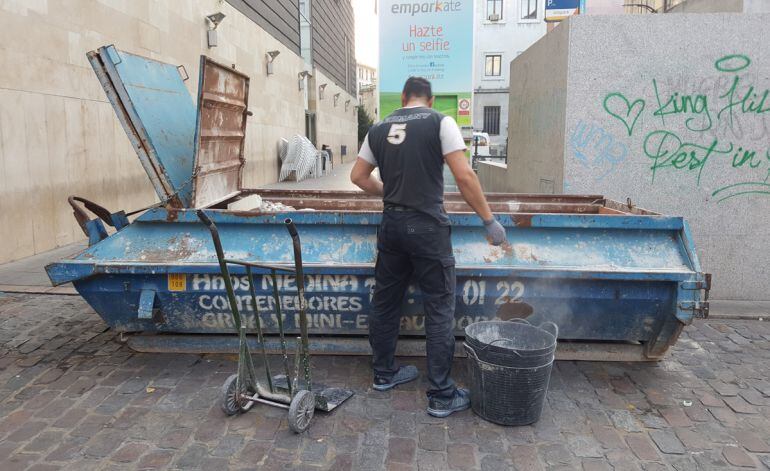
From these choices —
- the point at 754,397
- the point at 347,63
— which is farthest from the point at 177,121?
the point at 347,63

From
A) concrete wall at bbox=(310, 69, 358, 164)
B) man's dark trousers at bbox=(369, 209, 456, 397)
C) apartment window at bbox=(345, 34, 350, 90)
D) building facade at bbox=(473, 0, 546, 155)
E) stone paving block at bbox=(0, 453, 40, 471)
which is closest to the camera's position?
stone paving block at bbox=(0, 453, 40, 471)

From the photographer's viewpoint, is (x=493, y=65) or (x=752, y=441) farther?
(x=493, y=65)

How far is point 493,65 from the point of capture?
123ft

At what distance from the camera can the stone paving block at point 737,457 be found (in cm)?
302

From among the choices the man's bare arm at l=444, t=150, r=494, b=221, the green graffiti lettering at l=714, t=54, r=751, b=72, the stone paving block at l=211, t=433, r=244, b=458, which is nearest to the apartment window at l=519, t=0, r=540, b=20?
the green graffiti lettering at l=714, t=54, r=751, b=72

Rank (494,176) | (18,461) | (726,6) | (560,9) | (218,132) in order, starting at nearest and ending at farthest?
(18,461) → (218,132) → (726,6) → (560,9) → (494,176)

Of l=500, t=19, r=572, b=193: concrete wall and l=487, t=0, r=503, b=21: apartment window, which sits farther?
l=487, t=0, r=503, b=21: apartment window

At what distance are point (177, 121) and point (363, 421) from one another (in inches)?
110

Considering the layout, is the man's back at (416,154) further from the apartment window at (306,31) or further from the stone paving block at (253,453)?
the apartment window at (306,31)

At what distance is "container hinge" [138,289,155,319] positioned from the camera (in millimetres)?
3924

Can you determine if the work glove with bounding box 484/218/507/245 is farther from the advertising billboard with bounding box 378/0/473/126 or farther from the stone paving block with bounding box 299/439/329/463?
the advertising billboard with bounding box 378/0/473/126

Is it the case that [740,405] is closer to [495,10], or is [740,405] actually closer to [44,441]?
[44,441]

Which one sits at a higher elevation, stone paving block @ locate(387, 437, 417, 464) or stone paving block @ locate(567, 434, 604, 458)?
stone paving block @ locate(567, 434, 604, 458)

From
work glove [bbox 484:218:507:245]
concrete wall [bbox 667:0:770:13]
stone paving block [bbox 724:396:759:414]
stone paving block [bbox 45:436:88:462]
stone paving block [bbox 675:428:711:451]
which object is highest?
concrete wall [bbox 667:0:770:13]
